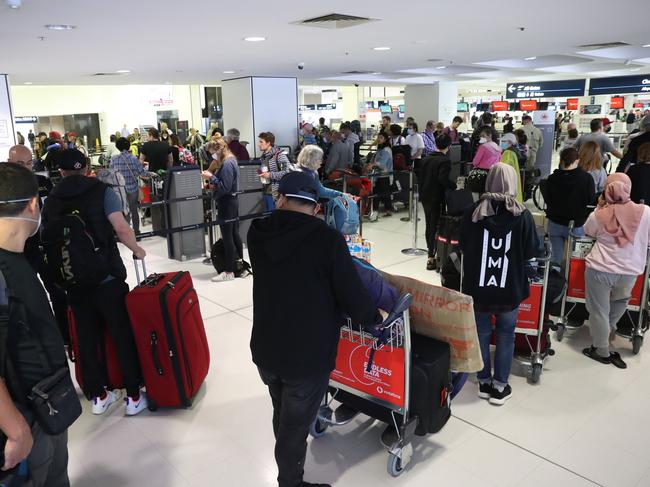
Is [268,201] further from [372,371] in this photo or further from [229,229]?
[372,371]

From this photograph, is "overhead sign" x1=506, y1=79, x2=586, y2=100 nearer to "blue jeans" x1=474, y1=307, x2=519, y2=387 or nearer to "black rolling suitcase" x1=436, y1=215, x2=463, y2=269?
"black rolling suitcase" x1=436, y1=215, x2=463, y2=269

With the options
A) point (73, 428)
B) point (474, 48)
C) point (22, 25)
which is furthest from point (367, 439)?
point (474, 48)

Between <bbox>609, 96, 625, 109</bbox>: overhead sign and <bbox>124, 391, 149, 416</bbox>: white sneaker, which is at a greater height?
<bbox>609, 96, 625, 109</bbox>: overhead sign

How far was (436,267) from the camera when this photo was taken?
666cm

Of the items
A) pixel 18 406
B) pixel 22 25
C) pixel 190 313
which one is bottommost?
pixel 190 313

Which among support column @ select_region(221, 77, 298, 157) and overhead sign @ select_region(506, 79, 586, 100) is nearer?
support column @ select_region(221, 77, 298, 157)

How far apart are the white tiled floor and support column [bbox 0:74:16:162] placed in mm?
9321

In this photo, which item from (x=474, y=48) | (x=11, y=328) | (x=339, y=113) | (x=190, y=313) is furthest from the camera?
(x=339, y=113)

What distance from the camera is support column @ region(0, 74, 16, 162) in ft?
35.6

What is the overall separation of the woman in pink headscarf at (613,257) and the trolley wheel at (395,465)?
2.17m

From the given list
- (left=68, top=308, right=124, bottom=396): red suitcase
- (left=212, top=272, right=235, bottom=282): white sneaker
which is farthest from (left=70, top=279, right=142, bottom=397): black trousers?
(left=212, top=272, right=235, bottom=282): white sneaker

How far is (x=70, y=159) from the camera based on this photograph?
10.8ft

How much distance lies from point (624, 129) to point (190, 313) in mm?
28610

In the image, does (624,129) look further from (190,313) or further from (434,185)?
(190,313)
